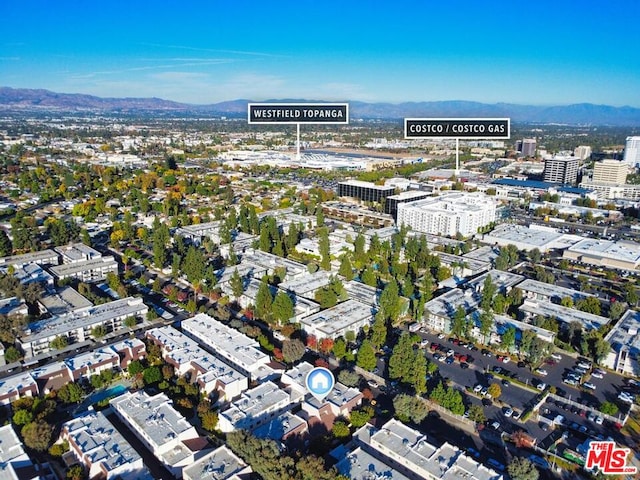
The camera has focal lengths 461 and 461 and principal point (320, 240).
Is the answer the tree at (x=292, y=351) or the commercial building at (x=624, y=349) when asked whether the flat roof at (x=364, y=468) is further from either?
the commercial building at (x=624, y=349)

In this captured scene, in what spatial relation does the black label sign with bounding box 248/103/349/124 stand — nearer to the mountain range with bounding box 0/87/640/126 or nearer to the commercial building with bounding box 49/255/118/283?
the commercial building with bounding box 49/255/118/283

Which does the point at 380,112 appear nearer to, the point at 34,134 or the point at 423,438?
the point at 34,134

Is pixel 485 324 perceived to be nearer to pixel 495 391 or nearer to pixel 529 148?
pixel 495 391

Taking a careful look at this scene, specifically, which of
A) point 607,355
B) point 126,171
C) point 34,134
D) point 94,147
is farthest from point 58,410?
point 34,134

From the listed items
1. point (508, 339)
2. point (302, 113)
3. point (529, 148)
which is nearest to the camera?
point (302, 113)

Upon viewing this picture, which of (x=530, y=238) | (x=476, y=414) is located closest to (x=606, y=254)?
(x=530, y=238)
